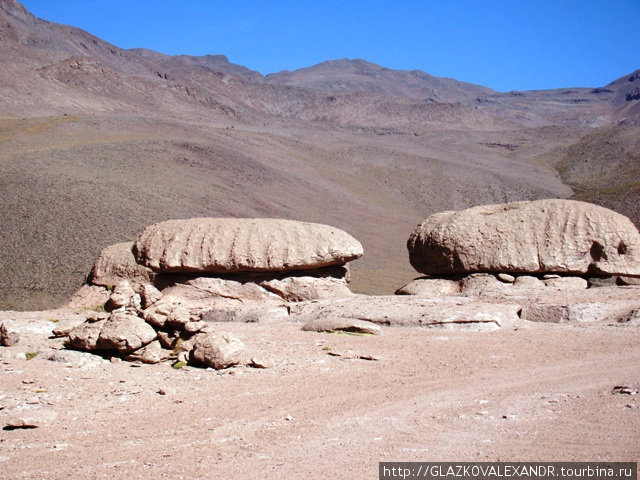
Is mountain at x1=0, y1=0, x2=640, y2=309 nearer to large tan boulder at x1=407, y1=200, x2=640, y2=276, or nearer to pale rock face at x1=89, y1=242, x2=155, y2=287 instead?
pale rock face at x1=89, y1=242, x2=155, y2=287

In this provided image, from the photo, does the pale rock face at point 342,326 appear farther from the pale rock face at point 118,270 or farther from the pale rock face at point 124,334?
the pale rock face at point 118,270

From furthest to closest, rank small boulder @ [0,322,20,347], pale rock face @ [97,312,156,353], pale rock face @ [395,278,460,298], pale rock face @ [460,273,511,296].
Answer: pale rock face @ [395,278,460,298] → pale rock face @ [460,273,511,296] → small boulder @ [0,322,20,347] → pale rock face @ [97,312,156,353]

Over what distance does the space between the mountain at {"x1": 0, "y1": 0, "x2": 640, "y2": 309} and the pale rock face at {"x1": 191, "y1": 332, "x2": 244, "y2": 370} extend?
51.6 ft

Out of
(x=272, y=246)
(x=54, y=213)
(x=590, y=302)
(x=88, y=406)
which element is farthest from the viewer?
(x=54, y=213)

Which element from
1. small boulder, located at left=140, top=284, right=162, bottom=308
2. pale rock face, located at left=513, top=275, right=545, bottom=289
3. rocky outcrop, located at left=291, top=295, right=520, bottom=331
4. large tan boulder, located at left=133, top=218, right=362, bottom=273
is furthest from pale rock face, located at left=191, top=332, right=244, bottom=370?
pale rock face, located at left=513, top=275, right=545, bottom=289

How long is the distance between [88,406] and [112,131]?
4832 centimetres

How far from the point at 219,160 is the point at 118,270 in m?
34.7

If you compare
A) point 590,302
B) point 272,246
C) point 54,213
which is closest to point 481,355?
point 590,302

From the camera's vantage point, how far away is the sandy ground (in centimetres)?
534

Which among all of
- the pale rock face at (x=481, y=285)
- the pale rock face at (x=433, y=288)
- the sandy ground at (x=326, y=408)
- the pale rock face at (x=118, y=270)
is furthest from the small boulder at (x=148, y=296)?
the pale rock face at (x=481, y=285)

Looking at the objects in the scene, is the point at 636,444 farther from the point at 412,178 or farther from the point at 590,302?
the point at 412,178

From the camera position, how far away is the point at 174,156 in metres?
45.9

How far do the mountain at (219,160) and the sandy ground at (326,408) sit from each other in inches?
634

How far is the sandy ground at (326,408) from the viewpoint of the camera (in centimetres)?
534
